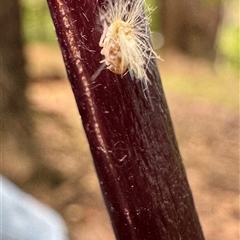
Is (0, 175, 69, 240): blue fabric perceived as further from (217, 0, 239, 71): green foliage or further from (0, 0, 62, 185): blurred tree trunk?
(217, 0, 239, 71): green foliage

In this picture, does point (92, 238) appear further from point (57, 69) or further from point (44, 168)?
point (57, 69)

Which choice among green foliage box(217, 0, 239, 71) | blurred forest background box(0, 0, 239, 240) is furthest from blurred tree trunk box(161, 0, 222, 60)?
blurred forest background box(0, 0, 239, 240)

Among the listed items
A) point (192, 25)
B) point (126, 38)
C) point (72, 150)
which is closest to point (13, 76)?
point (72, 150)

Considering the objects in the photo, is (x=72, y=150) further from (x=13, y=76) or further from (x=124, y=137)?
(x=124, y=137)

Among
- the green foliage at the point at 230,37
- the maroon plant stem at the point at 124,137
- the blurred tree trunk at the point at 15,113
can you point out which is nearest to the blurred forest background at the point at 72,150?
the blurred tree trunk at the point at 15,113

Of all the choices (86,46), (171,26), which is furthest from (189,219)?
(171,26)

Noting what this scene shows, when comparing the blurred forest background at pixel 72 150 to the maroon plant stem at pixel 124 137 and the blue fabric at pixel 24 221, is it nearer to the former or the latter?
the blue fabric at pixel 24 221
